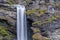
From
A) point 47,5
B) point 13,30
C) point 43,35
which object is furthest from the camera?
point 47,5

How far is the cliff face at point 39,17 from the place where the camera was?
18188 mm

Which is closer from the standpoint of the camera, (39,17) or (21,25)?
(39,17)

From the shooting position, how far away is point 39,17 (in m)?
19.0

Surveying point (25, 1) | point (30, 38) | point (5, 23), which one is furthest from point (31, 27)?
point (25, 1)

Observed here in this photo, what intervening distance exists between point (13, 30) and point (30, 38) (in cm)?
158

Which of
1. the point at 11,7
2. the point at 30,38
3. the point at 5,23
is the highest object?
the point at 11,7

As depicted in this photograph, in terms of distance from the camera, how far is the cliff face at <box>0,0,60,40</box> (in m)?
18.2

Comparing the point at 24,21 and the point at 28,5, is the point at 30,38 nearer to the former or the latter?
the point at 24,21

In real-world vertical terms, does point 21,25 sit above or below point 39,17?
below

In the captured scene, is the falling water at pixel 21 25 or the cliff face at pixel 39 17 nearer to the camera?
the cliff face at pixel 39 17

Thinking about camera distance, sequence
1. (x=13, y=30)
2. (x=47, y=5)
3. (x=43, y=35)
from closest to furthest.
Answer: (x=43, y=35) → (x=13, y=30) → (x=47, y=5)

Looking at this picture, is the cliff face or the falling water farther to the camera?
the falling water

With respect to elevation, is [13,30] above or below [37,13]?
below

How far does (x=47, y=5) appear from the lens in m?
20.6
